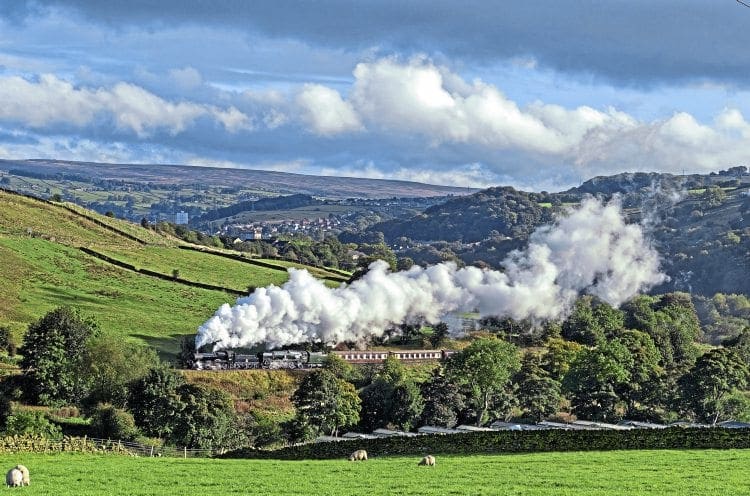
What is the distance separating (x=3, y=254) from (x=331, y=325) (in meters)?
54.0

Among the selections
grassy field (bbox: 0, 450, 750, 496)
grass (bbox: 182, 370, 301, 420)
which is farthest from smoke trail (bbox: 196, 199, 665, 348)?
grassy field (bbox: 0, 450, 750, 496)

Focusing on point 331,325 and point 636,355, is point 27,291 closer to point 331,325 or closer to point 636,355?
point 331,325

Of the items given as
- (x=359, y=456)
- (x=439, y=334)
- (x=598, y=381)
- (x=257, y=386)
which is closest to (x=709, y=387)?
(x=598, y=381)

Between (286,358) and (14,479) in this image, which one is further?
(286,358)

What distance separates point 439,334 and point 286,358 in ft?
91.6

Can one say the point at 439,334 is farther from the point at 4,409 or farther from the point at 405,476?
the point at 405,476

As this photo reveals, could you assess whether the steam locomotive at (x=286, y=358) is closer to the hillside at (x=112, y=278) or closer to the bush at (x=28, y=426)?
the hillside at (x=112, y=278)

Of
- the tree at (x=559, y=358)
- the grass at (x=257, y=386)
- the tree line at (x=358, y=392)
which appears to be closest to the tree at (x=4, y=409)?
the tree line at (x=358, y=392)

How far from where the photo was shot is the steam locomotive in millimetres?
123875

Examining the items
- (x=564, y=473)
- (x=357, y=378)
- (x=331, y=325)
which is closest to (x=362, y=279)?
(x=331, y=325)

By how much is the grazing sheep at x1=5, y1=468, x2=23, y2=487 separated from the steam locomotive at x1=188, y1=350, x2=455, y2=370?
253 ft

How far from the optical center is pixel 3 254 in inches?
6280

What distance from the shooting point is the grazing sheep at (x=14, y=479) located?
148 feet

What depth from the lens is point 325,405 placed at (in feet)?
323
